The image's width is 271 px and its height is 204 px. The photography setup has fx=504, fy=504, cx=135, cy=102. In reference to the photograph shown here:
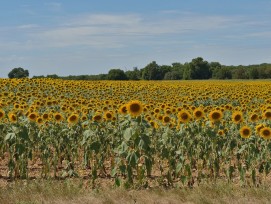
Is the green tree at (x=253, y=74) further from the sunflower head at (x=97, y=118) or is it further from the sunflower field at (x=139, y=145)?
the sunflower head at (x=97, y=118)

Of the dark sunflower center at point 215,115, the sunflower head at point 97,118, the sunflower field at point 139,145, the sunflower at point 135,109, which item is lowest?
the sunflower field at point 139,145

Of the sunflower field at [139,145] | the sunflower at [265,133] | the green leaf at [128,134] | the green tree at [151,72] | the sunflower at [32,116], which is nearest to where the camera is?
the green leaf at [128,134]

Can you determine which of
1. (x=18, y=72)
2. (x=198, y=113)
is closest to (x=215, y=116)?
(x=198, y=113)

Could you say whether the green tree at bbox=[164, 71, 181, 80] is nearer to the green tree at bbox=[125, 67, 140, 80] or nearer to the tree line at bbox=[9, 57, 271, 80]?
the tree line at bbox=[9, 57, 271, 80]

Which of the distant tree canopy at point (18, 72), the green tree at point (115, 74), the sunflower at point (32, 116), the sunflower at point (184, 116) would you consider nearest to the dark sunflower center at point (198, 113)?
the sunflower at point (184, 116)

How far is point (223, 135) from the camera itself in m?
9.09

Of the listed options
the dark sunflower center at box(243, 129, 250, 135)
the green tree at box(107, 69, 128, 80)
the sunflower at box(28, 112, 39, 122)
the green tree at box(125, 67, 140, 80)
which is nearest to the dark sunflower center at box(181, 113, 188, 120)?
the dark sunflower center at box(243, 129, 250, 135)

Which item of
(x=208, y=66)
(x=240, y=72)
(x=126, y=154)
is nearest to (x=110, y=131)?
(x=126, y=154)

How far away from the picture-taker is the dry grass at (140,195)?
21.7 ft

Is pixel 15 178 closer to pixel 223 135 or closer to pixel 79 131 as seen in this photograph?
pixel 79 131

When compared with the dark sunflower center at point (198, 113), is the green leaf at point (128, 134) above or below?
below

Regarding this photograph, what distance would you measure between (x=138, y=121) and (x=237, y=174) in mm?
2826

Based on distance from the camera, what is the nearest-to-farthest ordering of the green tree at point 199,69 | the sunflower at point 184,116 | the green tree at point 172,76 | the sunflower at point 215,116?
the sunflower at point 215,116 < the sunflower at point 184,116 < the green tree at point 172,76 < the green tree at point 199,69

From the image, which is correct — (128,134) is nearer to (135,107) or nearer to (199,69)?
(135,107)
